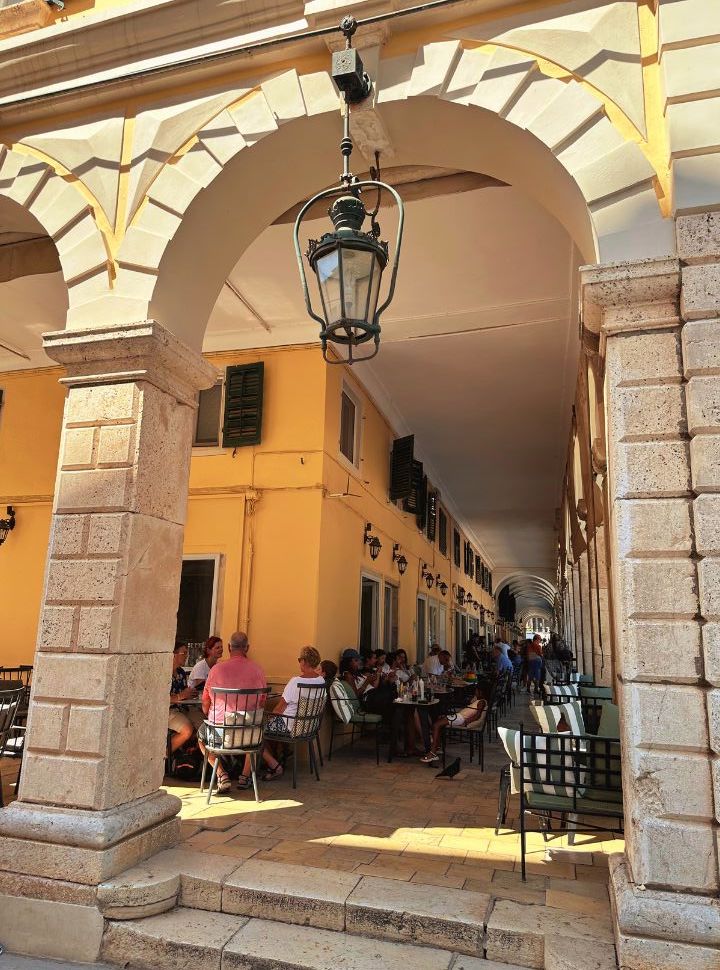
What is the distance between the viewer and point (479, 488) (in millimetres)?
16328

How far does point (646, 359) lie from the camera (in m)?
3.12

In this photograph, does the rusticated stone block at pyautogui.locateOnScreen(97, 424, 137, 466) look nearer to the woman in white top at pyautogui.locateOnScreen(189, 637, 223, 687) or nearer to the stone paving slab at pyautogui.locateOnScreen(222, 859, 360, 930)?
the stone paving slab at pyautogui.locateOnScreen(222, 859, 360, 930)

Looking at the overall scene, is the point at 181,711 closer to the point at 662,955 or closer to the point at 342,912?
the point at 342,912

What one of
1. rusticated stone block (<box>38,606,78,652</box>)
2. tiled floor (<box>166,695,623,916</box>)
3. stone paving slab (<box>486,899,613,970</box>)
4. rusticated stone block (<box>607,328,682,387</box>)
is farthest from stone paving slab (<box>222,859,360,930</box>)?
rusticated stone block (<box>607,328,682,387</box>)

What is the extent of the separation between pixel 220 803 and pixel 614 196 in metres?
5.07

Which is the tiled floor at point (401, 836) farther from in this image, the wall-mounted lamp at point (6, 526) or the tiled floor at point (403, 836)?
the wall-mounted lamp at point (6, 526)

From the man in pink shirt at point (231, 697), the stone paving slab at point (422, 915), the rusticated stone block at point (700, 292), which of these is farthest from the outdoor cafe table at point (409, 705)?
the rusticated stone block at point (700, 292)

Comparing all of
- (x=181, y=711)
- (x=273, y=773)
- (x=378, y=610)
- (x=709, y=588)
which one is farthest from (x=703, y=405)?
(x=378, y=610)

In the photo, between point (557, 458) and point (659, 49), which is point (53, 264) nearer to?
point (659, 49)

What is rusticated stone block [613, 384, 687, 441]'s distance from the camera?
9.92 feet

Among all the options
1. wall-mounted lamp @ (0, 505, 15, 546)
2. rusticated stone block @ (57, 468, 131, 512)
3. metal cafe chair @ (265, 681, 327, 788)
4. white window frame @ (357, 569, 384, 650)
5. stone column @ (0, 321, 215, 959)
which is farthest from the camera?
white window frame @ (357, 569, 384, 650)

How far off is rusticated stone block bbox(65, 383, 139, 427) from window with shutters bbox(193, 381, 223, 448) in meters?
4.08

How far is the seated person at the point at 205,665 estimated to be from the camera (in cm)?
683

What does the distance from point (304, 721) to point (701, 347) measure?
15.3ft
